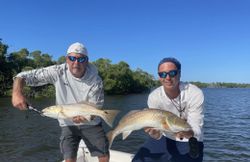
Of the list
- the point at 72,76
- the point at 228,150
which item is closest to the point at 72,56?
the point at 72,76

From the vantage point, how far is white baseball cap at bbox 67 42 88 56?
217 inches

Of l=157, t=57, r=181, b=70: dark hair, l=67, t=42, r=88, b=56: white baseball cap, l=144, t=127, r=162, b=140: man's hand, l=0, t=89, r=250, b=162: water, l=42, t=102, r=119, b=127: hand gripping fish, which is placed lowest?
l=0, t=89, r=250, b=162: water

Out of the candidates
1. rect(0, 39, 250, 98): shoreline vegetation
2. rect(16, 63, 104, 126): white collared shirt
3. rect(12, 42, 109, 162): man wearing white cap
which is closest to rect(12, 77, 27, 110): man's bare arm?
rect(12, 42, 109, 162): man wearing white cap

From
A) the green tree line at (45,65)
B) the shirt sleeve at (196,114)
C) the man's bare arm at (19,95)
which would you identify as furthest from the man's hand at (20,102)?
the green tree line at (45,65)

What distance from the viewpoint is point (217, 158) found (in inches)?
591

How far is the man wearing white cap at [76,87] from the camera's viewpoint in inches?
222

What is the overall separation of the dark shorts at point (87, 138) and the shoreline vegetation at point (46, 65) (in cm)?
4217

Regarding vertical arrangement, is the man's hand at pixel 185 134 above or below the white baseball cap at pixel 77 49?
below

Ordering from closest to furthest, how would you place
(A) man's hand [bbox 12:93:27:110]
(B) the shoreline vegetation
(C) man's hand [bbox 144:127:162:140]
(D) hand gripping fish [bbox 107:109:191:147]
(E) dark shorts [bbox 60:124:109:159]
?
(D) hand gripping fish [bbox 107:109:191:147]
(C) man's hand [bbox 144:127:162:140]
(A) man's hand [bbox 12:93:27:110]
(E) dark shorts [bbox 60:124:109:159]
(B) the shoreline vegetation

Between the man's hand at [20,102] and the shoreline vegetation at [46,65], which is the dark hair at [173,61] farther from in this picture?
the shoreline vegetation at [46,65]

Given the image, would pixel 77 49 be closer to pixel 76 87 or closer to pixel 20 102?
pixel 76 87

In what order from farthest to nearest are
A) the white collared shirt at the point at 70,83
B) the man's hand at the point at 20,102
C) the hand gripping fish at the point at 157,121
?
the white collared shirt at the point at 70,83 → the man's hand at the point at 20,102 → the hand gripping fish at the point at 157,121

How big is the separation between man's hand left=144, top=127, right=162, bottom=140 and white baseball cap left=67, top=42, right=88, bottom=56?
1626 millimetres

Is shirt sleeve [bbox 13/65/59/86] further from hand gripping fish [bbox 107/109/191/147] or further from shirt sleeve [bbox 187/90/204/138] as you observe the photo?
shirt sleeve [bbox 187/90/204/138]
